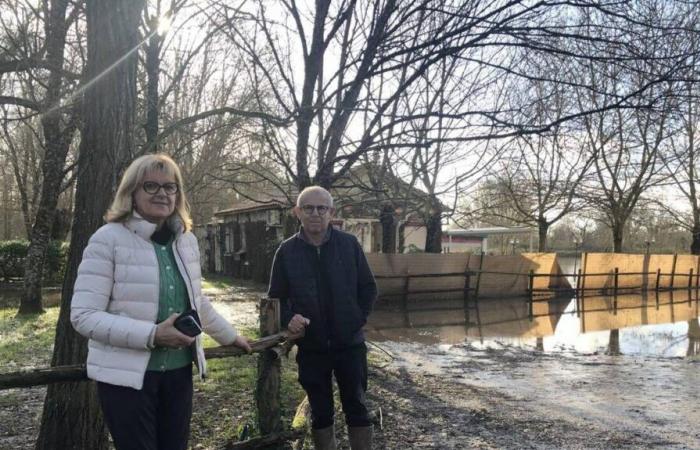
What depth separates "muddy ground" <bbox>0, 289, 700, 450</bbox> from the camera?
5262 millimetres

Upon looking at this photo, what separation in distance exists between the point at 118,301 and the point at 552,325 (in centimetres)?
1438

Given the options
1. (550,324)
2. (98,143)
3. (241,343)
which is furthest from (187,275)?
(550,324)

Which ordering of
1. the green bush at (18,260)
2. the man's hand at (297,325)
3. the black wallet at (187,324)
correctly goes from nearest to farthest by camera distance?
the black wallet at (187,324)
the man's hand at (297,325)
the green bush at (18,260)

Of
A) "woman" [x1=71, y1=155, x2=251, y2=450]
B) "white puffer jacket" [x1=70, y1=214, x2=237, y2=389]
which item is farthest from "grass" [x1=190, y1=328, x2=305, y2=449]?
"white puffer jacket" [x1=70, y1=214, x2=237, y2=389]

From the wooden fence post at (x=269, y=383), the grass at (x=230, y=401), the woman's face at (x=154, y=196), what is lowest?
the grass at (x=230, y=401)

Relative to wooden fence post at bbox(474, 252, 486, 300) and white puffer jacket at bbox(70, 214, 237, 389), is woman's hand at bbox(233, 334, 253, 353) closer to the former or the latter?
white puffer jacket at bbox(70, 214, 237, 389)

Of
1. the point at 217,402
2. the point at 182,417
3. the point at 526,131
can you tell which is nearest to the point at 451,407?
the point at 217,402

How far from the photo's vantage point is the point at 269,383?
13.9 feet

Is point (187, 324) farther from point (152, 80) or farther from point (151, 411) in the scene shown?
point (152, 80)

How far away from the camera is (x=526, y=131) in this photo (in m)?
5.66

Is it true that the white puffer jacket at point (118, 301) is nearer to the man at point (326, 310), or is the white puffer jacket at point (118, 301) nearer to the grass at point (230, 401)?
the man at point (326, 310)

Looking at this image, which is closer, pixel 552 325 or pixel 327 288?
pixel 327 288

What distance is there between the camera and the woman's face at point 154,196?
2.56 meters

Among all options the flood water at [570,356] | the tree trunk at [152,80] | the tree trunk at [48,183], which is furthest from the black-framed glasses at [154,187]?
the tree trunk at [48,183]
